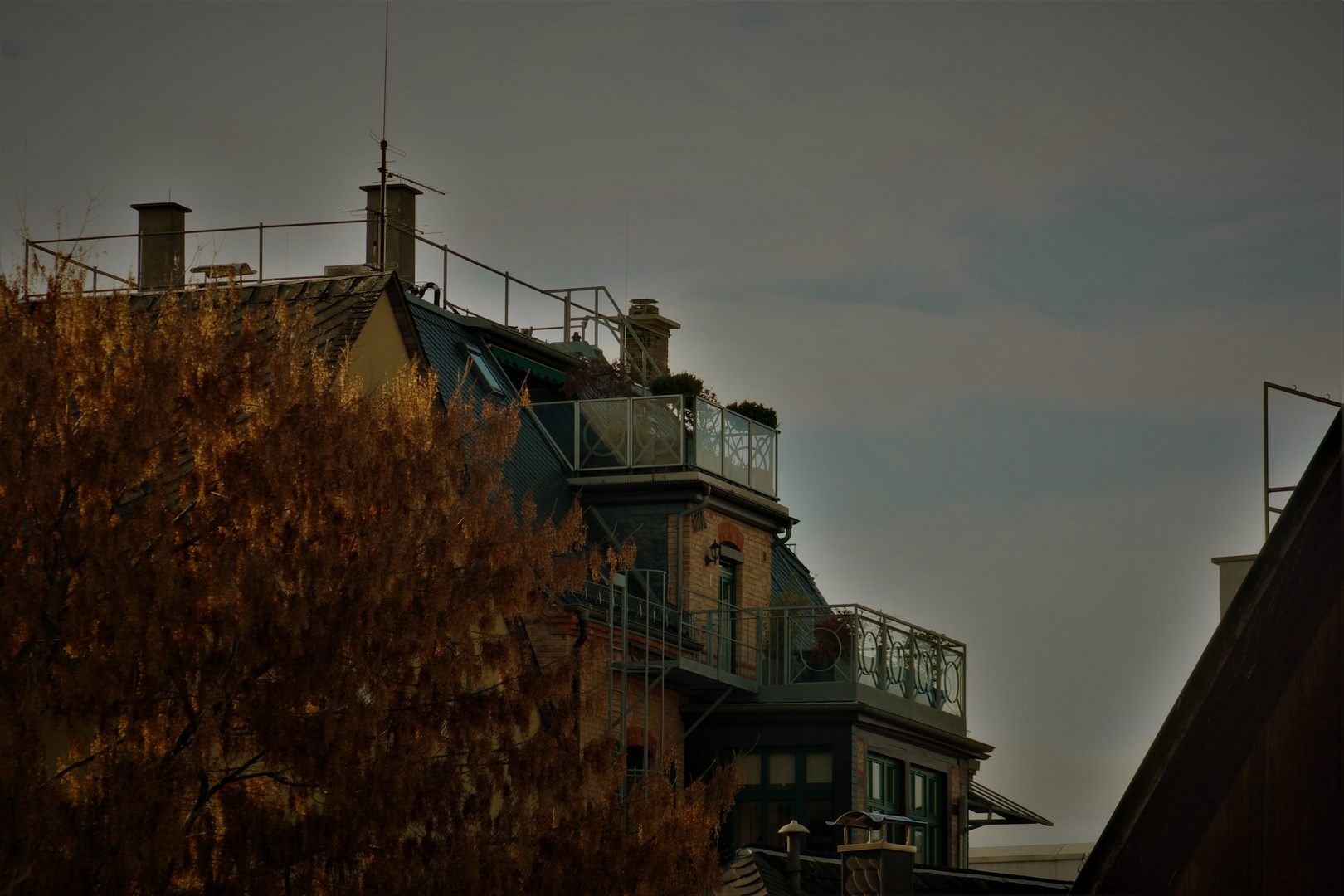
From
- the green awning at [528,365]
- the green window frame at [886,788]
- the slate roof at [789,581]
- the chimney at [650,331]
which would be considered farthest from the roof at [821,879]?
the chimney at [650,331]

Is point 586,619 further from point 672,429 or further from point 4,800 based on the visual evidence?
point 4,800

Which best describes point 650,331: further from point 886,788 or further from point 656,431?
point 886,788

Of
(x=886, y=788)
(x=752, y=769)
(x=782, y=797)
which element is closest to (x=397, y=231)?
(x=752, y=769)

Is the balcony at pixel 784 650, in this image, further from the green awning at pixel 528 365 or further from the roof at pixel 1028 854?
the roof at pixel 1028 854

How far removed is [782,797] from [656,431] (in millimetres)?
5558

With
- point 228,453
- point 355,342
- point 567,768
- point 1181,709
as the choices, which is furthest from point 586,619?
point 1181,709

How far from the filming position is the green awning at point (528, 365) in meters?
26.2

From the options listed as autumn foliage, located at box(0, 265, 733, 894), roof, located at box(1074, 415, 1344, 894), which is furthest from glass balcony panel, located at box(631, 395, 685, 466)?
roof, located at box(1074, 415, 1344, 894)

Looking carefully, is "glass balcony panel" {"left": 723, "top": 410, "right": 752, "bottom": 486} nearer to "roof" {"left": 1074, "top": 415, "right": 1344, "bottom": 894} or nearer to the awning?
the awning

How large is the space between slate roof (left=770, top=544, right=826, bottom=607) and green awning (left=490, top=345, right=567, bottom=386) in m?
4.36

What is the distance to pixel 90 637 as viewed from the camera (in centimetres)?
1116

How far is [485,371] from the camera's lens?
81.6 feet

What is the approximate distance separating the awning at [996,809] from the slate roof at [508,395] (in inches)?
385

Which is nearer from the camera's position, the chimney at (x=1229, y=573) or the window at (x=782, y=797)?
the chimney at (x=1229, y=573)
